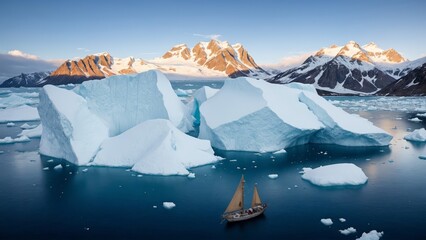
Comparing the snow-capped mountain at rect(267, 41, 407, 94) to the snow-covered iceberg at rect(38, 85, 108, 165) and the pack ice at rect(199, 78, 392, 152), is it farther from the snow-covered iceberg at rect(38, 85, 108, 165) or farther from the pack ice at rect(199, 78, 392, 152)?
the snow-covered iceberg at rect(38, 85, 108, 165)

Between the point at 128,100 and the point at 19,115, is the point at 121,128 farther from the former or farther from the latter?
the point at 19,115

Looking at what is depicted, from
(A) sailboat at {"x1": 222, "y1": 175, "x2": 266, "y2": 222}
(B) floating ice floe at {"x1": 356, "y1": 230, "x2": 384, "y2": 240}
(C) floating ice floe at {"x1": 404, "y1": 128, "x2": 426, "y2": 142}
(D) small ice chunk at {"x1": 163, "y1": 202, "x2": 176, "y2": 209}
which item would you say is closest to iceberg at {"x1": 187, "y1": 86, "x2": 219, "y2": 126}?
(C) floating ice floe at {"x1": 404, "y1": 128, "x2": 426, "y2": 142}

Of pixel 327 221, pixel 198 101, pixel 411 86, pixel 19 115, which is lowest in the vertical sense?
pixel 19 115

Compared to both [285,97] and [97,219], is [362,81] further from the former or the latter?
[97,219]

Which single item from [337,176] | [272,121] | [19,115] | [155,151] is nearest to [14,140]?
[155,151]

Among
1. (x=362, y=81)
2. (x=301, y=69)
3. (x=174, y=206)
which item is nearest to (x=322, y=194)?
(x=174, y=206)

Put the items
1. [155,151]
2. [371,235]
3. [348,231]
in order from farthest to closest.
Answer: [155,151] < [348,231] < [371,235]
